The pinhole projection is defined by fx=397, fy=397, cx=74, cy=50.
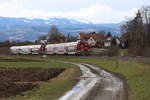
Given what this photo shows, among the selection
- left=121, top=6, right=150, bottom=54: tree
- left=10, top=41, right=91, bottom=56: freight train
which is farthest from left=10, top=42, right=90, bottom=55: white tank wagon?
left=121, top=6, right=150, bottom=54: tree

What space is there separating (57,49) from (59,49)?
1.81 m

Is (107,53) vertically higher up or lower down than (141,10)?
lower down

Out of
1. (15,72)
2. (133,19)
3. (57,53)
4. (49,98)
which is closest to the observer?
(49,98)

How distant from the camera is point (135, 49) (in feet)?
347

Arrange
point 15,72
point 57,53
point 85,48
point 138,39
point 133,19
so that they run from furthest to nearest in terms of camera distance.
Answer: point 133,19 < point 138,39 < point 57,53 < point 85,48 < point 15,72

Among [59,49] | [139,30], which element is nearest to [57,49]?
[59,49]

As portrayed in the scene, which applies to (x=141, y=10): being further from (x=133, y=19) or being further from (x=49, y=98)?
(x=49, y=98)

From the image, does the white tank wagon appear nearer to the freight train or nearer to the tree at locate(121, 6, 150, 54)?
the freight train

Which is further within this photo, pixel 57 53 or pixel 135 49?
pixel 57 53

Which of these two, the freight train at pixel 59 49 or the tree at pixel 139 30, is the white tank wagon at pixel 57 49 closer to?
the freight train at pixel 59 49

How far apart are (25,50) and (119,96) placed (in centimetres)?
11738

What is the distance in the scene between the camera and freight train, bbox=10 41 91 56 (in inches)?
4034

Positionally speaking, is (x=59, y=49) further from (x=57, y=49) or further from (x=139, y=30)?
(x=139, y=30)

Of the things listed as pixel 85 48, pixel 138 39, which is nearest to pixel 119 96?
pixel 85 48
